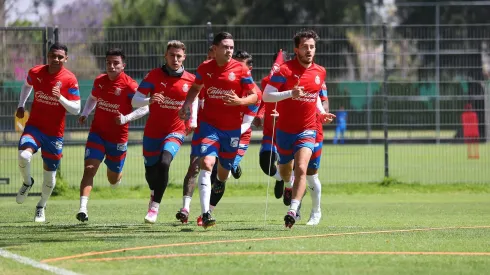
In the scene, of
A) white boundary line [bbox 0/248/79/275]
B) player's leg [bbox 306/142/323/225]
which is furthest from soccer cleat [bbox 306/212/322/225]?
white boundary line [bbox 0/248/79/275]

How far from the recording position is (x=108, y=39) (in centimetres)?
2044

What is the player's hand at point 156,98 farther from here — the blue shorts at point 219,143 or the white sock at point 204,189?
the white sock at point 204,189

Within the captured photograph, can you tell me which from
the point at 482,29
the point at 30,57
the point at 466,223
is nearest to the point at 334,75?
the point at 482,29

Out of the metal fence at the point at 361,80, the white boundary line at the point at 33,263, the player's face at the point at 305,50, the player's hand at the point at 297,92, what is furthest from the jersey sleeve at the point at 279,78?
the metal fence at the point at 361,80

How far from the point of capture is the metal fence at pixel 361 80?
20359mm

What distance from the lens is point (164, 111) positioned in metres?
13.2

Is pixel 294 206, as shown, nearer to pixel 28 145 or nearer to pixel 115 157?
pixel 115 157

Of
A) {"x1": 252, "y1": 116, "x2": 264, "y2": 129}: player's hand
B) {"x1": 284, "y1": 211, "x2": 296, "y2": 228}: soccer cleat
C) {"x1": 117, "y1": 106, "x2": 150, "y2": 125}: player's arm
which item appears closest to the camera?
{"x1": 284, "y1": 211, "x2": 296, "y2": 228}: soccer cleat

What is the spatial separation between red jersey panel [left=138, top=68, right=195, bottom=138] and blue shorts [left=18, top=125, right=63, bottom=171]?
1513 mm

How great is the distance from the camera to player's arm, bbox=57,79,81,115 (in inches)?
527

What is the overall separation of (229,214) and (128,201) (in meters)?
4.20

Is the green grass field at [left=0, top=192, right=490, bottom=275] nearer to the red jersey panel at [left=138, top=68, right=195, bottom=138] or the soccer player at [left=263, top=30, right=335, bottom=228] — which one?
the soccer player at [left=263, top=30, right=335, bottom=228]

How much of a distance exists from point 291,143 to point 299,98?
1.78 feet

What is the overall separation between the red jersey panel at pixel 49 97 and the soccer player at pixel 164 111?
1.15 meters
